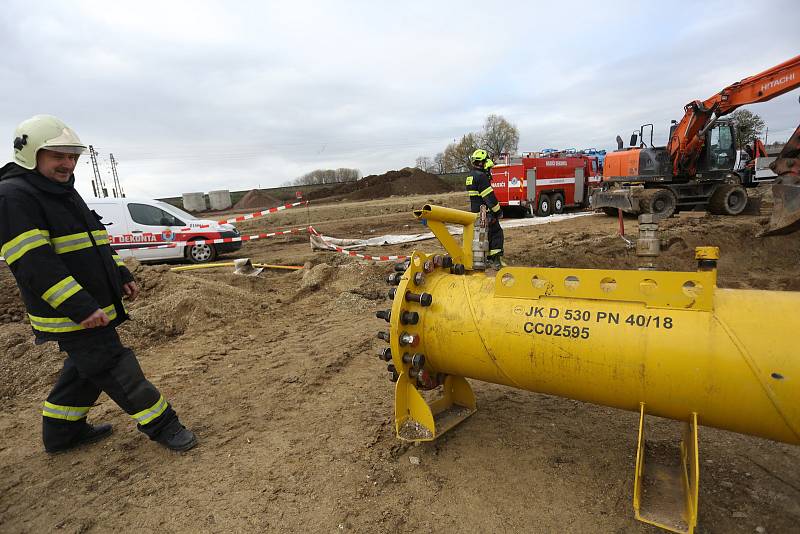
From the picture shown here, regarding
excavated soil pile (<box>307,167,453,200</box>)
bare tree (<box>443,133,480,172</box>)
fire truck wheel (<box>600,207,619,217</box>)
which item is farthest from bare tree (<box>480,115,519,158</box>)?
fire truck wheel (<box>600,207,619,217</box>)

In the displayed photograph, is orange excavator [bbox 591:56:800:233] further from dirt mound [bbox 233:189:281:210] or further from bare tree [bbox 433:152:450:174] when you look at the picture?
bare tree [bbox 433:152:450:174]

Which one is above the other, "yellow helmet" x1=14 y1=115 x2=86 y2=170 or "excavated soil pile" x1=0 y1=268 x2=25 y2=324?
"yellow helmet" x1=14 y1=115 x2=86 y2=170

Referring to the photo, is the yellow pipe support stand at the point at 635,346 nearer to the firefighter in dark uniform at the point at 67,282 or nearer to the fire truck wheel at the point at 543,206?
the firefighter in dark uniform at the point at 67,282

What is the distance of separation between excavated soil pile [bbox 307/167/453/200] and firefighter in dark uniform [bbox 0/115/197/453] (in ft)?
96.7

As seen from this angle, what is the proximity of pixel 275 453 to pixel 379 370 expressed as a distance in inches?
52.7

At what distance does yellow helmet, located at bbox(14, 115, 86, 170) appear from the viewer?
257cm

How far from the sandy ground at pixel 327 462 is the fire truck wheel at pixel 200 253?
19.2ft

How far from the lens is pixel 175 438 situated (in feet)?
9.87

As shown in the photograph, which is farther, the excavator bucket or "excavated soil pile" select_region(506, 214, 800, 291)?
"excavated soil pile" select_region(506, 214, 800, 291)

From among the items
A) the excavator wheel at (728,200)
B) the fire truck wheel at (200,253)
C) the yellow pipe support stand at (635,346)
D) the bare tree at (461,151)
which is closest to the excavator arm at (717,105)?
the excavator wheel at (728,200)

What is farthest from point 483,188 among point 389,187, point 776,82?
point 389,187

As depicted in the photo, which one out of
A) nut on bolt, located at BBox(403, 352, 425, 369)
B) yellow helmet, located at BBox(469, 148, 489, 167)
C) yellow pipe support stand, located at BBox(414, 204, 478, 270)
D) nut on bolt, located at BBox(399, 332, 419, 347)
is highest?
yellow helmet, located at BBox(469, 148, 489, 167)

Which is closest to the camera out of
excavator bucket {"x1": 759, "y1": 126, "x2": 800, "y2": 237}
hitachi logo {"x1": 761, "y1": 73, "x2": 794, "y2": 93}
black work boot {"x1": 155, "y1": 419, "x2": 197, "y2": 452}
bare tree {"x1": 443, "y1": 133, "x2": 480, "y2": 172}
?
black work boot {"x1": 155, "y1": 419, "x2": 197, "y2": 452}

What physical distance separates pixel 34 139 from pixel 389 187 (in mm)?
31284
